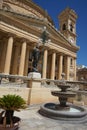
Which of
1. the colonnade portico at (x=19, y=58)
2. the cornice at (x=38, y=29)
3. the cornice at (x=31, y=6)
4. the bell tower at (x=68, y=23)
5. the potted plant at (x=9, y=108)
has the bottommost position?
the potted plant at (x=9, y=108)

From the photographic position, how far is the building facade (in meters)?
21.0

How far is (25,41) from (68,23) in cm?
1886

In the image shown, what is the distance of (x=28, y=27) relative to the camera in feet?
77.7

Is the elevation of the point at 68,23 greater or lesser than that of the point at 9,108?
greater

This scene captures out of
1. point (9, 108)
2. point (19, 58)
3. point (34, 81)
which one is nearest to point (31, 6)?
point (19, 58)

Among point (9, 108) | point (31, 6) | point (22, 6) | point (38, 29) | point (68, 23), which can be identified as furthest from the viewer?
point (68, 23)

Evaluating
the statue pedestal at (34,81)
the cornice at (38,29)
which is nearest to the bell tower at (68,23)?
the cornice at (38,29)

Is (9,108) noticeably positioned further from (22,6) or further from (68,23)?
(68,23)

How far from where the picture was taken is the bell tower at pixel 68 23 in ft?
122

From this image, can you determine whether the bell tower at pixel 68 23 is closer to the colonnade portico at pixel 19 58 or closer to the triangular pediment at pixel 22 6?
the triangular pediment at pixel 22 6

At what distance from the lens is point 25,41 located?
23344mm

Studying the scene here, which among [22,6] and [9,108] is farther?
[22,6]

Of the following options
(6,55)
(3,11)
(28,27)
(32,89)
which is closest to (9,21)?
(3,11)

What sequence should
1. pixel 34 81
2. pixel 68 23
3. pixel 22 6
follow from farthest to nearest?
pixel 68 23, pixel 22 6, pixel 34 81
